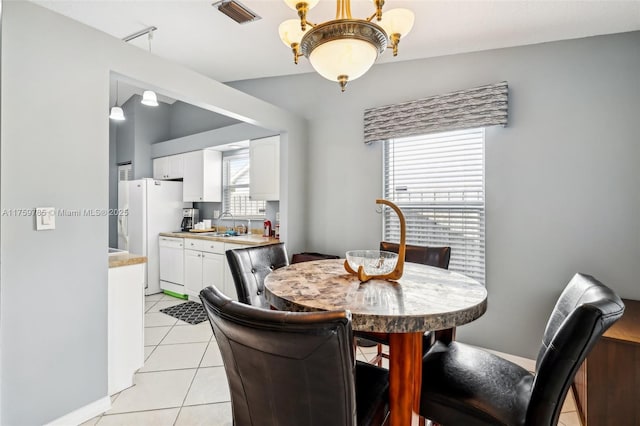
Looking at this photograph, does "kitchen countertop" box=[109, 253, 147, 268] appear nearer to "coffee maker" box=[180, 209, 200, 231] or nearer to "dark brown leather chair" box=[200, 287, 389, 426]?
"dark brown leather chair" box=[200, 287, 389, 426]

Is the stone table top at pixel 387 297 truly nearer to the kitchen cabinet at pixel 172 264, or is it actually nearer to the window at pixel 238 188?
the window at pixel 238 188

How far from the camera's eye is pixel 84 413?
1.77 m

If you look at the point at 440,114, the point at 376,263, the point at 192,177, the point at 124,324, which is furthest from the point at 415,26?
the point at 192,177

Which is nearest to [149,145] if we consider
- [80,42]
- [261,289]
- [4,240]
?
[80,42]

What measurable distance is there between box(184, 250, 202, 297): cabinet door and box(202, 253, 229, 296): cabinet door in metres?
0.09

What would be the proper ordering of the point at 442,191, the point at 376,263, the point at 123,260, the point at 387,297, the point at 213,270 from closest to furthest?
the point at 387,297 → the point at 376,263 → the point at 123,260 → the point at 442,191 → the point at 213,270

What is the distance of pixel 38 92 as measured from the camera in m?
1.61

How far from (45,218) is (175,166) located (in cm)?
334

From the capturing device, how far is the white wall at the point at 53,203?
1524 millimetres

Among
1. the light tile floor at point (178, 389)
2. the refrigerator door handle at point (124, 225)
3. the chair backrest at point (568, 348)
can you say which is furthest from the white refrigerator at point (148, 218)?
the chair backrest at point (568, 348)

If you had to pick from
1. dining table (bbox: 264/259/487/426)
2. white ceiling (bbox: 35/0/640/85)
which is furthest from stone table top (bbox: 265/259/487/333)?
white ceiling (bbox: 35/0/640/85)

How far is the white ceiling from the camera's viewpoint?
1984 millimetres

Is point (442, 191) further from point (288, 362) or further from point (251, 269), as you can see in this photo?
point (288, 362)

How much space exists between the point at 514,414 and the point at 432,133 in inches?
90.7
